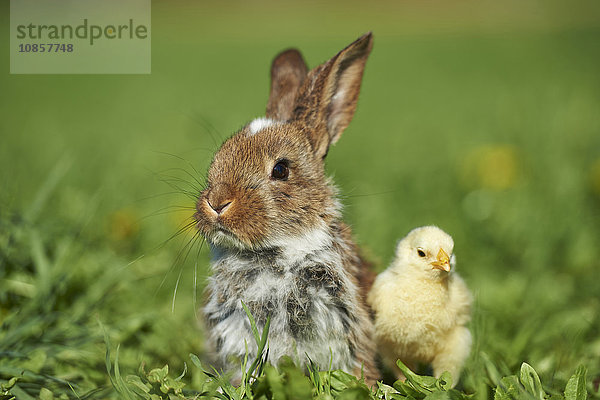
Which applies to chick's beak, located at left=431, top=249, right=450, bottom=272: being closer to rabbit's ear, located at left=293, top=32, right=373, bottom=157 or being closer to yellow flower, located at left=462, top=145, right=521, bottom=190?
rabbit's ear, located at left=293, top=32, right=373, bottom=157

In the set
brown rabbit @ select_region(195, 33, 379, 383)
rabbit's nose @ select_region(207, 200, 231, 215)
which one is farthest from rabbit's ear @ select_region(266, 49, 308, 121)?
rabbit's nose @ select_region(207, 200, 231, 215)

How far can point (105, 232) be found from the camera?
4.62m

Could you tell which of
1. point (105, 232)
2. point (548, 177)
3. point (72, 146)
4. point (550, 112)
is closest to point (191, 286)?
point (105, 232)

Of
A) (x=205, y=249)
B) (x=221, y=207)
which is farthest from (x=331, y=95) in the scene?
(x=205, y=249)

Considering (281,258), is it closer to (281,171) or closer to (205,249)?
(281,171)

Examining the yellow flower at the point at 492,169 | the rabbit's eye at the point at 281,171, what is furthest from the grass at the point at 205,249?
the rabbit's eye at the point at 281,171

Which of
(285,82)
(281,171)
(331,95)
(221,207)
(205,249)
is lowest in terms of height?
(205,249)

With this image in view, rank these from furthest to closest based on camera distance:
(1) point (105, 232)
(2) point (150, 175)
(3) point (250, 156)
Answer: (2) point (150, 175), (1) point (105, 232), (3) point (250, 156)

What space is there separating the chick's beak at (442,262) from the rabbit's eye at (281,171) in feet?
2.87

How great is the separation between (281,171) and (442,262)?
94cm

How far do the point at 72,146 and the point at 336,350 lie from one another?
18.8 ft

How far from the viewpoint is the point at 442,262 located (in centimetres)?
262

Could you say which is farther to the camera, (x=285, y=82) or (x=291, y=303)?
(x=285, y=82)

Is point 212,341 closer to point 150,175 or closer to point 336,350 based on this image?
point 336,350
